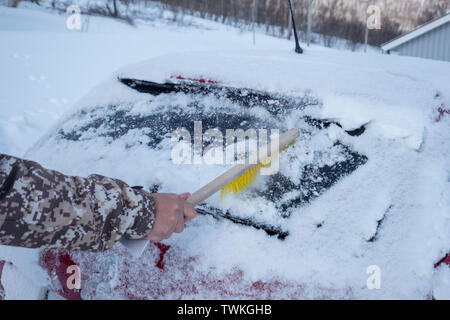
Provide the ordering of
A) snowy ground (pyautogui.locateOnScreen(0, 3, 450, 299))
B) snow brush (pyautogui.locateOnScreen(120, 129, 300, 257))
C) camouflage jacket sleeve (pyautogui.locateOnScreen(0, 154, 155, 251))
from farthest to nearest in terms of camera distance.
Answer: snow brush (pyautogui.locateOnScreen(120, 129, 300, 257)) → snowy ground (pyautogui.locateOnScreen(0, 3, 450, 299)) → camouflage jacket sleeve (pyautogui.locateOnScreen(0, 154, 155, 251))

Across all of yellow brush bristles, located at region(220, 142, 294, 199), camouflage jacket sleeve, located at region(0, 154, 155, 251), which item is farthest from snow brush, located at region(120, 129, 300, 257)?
camouflage jacket sleeve, located at region(0, 154, 155, 251)

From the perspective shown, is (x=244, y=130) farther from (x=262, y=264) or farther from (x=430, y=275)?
(x=430, y=275)

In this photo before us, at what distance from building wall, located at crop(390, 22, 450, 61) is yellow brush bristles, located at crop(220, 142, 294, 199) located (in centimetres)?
1320

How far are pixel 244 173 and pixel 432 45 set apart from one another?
1366 cm

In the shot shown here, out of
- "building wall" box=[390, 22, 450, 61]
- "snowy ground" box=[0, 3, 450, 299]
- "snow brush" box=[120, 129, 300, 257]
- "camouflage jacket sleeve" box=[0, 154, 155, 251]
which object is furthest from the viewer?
"building wall" box=[390, 22, 450, 61]

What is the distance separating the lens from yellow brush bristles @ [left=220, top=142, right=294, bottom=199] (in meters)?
1.30

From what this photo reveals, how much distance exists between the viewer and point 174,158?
1386mm

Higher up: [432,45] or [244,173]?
[432,45]

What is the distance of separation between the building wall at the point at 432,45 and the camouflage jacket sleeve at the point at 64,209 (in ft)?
45.2

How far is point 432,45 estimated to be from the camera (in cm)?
1185

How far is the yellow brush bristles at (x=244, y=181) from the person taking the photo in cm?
130

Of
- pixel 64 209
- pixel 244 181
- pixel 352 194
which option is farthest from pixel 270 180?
pixel 64 209

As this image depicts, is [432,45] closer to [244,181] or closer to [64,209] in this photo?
[244,181]

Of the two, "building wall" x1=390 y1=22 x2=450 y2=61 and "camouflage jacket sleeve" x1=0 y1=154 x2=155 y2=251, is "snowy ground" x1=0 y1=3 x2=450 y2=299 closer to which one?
"camouflage jacket sleeve" x1=0 y1=154 x2=155 y2=251
